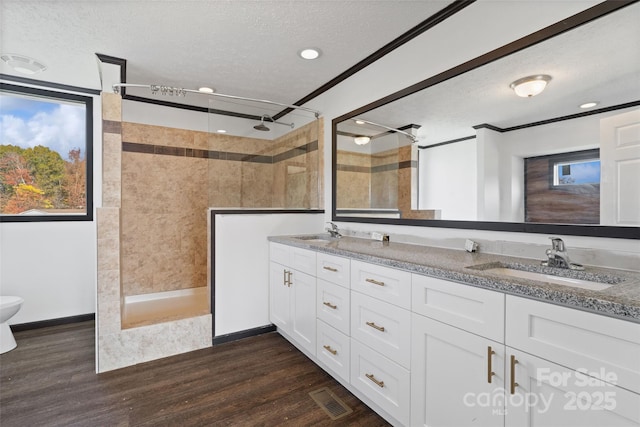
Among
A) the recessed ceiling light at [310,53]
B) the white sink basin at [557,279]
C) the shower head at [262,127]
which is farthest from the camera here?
the shower head at [262,127]

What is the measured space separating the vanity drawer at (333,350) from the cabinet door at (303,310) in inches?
3.6

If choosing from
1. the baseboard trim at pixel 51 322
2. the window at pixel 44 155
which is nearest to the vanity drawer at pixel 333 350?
the baseboard trim at pixel 51 322

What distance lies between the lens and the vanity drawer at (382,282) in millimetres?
1507

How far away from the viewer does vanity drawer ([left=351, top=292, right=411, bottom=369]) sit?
1500 mm

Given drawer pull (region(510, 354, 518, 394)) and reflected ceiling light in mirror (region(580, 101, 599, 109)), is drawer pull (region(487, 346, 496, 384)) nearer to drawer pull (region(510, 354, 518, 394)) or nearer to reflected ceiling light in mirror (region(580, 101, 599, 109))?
drawer pull (region(510, 354, 518, 394))

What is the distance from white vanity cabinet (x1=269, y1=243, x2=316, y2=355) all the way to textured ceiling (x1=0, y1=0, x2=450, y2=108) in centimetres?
157

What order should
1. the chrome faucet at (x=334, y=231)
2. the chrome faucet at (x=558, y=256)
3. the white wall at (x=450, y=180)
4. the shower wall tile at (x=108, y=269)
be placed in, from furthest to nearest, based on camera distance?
the chrome faucet at (x=334, y=231) → the shower wall tile at (x=108, y=269) → the white wall at (x=450, y=180) → the chrome faucet at (x=558, y=256)

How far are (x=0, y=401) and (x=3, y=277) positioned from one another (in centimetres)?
152

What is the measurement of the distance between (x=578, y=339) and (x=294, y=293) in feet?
6.08

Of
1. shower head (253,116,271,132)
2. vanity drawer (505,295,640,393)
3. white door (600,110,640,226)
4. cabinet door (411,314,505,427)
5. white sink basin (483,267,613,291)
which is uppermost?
shower head (253,116,271,132)

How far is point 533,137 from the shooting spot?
1.60 meters

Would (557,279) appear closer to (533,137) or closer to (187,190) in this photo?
(533,137)

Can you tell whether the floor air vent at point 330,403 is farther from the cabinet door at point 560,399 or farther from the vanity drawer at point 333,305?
the cabinet door at point 560,399

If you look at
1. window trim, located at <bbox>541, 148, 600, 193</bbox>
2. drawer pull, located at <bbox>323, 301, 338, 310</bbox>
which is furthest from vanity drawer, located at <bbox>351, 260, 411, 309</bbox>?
window trim, located at <bbox>541, 148, 600, 193</bbox>
